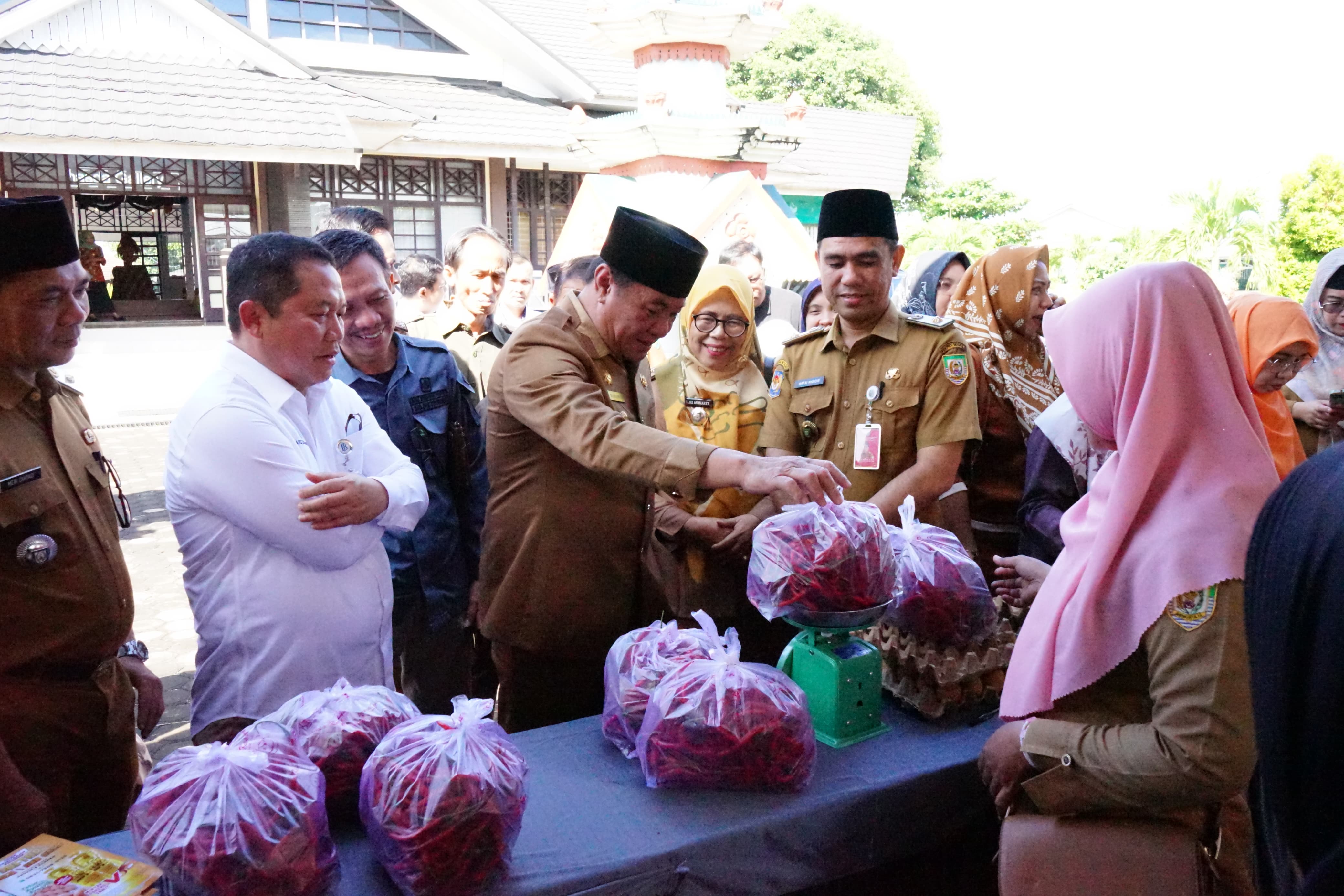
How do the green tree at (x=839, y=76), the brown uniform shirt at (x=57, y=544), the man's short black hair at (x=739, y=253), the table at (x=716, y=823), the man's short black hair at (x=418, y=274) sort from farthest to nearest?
the green tree at (x=839, y=76)
the man's short black hair at (x=739, y=253)
the man's short black hair at (x=418, y=274)
the brown uniform shirt at (x=57, y=544)
the table at (x=716, y=823)

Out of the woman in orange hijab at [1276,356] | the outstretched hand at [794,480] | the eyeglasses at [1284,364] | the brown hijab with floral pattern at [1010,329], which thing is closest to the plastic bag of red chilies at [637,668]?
the outstretched hand at [794,480]

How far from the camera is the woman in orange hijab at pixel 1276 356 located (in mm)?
3207

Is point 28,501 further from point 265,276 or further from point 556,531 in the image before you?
point 556,531

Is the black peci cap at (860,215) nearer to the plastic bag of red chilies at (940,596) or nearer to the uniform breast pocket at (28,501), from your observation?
the plastic bag of red chilies at (940,596)

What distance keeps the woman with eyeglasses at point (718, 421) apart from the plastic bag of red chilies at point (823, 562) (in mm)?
806

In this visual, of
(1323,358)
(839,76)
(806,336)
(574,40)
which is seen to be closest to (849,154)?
(574,40)

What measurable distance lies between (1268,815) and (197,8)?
46.0 ft

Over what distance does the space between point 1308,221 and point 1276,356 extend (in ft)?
56.8

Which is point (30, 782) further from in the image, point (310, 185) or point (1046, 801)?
point (310, 185)

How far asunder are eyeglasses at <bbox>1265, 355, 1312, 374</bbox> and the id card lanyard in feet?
5.41

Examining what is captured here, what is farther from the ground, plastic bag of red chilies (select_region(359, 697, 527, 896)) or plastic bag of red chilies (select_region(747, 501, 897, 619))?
plastic bag of red chilies (select_region(747, 501, 897, 619))

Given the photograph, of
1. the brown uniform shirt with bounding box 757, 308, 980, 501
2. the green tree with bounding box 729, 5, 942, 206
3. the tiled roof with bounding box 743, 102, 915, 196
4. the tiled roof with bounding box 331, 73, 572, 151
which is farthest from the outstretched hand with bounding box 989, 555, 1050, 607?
the green tree with bounding box 729, 5, 942, 206

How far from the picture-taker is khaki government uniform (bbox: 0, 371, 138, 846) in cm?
174

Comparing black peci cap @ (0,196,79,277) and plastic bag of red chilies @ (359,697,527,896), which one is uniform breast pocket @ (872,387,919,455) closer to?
plastic bag of red chilies @ (359,697,527,896)
